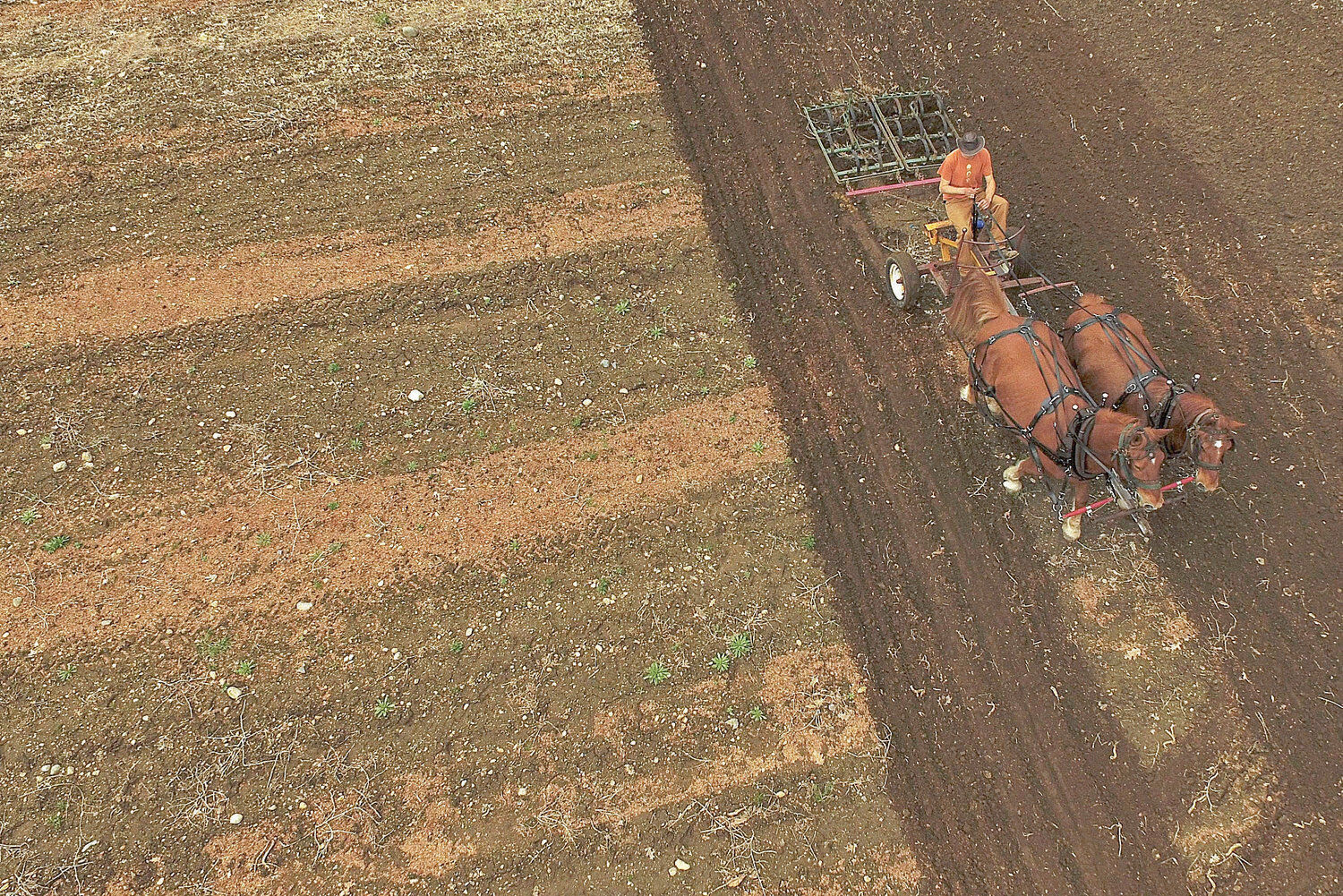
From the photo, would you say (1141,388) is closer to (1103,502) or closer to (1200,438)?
(1200,438)

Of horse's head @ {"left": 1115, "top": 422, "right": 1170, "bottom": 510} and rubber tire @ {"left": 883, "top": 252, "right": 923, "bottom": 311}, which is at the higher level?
horse's head @ {"left": 1115, "top": 422, "right": 1170, "bottom": 510}

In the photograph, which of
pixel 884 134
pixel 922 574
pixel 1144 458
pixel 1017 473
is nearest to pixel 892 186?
pixel 884 134

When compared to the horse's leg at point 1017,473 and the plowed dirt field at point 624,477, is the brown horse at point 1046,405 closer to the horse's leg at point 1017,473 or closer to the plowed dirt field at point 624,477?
the horse's leg at point 1017,473

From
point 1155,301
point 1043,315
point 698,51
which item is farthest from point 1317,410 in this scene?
point 698,51

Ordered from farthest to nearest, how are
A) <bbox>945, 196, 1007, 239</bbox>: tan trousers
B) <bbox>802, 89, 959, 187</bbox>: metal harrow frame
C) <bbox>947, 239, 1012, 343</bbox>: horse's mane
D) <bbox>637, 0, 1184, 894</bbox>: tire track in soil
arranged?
<bbox>802, 89, 959, 187</bbox>: metal harrow frame → <bbox>945, 196, 1007, 239</bbox>: tan trousers → <bbox>947, 239, 1012, 343</bbox>: horse's mane → <bbox>637, 0, 1184, 894</bbox>: tire track in soil

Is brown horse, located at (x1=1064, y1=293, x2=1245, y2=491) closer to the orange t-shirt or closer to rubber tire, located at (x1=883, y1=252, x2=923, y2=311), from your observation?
rubber tire, located at (x1=883, y1=252, x2=923, y2=311)

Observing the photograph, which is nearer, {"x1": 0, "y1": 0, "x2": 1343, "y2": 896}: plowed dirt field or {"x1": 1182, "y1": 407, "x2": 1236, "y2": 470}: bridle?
{"x1": 1182, "y1": 407, "x2": 1236, "y2": 470}: bridle

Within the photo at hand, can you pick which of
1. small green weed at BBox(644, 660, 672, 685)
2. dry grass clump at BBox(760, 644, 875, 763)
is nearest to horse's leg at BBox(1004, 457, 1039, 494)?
dry grass clump at BBox(760, 644, 875, 763)

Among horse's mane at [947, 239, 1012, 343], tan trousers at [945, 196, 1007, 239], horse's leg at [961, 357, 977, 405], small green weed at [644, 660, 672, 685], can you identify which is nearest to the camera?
small green weed at [644, 660, 672, 685]
